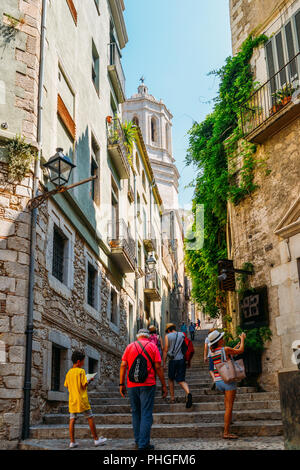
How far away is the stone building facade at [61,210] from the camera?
845 centimetres

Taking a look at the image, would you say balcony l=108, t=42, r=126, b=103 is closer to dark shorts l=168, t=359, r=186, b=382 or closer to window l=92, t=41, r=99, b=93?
window l=92, t=41, r=99, b=93

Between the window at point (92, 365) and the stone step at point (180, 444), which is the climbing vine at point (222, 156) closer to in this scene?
the window at point (92, 365)

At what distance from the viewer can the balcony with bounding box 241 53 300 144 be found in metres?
10.8

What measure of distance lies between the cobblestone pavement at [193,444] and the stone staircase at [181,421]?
5cm

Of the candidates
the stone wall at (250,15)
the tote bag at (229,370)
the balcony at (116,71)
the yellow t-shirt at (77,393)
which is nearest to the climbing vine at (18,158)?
the yellow t-shirt at (77,393)

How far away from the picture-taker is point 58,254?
10945 millimetres

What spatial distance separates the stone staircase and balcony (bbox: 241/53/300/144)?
5.59 metres

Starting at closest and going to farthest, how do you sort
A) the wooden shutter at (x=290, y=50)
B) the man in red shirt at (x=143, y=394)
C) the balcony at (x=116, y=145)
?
1. the man in red shirt at (x=143, y=394)
2. the wooden shutter at (x=290, y=50)
3. the balcony at (x=116, y=145)

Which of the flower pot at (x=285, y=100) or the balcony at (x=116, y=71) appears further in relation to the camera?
the balcony at (x=116, y=71)

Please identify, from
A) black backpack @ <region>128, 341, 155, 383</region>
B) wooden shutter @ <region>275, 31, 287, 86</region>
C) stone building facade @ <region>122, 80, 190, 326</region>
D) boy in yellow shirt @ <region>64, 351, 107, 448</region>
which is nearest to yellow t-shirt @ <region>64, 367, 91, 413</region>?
boy in yellow shirt @ <region>64, 351, 107, 448</region>

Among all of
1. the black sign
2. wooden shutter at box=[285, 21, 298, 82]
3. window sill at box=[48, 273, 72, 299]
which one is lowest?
the black sign

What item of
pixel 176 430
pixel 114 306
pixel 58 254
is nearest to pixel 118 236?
pixel 114 306
